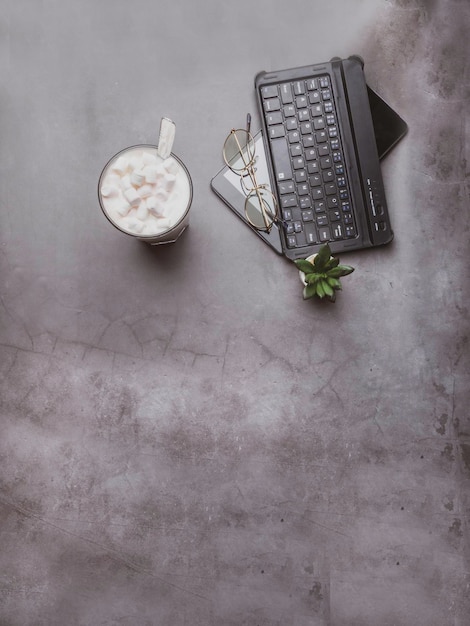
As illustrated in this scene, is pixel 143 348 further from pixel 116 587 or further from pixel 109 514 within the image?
pixel 116 587

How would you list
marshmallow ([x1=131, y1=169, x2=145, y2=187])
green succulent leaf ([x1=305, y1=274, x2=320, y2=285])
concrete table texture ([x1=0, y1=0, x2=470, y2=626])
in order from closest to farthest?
marshmallow ([x1=131, y1=169, x2=145, y2=187]), green succulent leaf ([x1=305, y1=274, x2=320, y2=285]), concrete table texture ([x1=0, y1=0, x2=470, y2=626])

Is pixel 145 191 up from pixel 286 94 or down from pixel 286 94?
down

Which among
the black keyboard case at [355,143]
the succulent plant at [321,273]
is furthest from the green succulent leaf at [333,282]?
the black keyboard case at [355,143]

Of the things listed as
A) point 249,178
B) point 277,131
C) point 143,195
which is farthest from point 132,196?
point 277,131

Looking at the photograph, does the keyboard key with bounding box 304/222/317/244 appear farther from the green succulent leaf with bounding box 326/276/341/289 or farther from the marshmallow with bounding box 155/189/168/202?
the marshmallow with bounding box 155/189/168/202

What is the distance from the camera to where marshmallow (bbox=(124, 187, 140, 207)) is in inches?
62.9

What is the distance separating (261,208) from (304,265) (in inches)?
9.6

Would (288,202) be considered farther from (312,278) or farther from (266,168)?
(312,278)

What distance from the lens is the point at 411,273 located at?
5.92 feet

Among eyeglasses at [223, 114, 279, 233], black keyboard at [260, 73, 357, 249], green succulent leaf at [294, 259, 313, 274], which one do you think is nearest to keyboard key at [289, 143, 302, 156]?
black keyboard at [260, 73, 357, 249]

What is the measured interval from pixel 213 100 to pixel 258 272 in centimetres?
58

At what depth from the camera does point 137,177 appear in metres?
1.58

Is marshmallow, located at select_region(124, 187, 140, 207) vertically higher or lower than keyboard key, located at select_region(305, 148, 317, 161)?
lower

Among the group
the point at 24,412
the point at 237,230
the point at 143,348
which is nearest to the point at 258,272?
the point at 237,230
